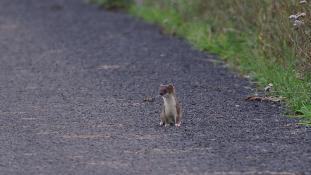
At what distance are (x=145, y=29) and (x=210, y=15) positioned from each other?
194 centimetres

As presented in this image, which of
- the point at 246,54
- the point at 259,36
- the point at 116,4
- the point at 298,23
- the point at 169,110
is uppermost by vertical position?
the point at 298,23

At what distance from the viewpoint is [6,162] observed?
→ 21.5 feet

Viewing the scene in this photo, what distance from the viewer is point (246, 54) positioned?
37.3 ft

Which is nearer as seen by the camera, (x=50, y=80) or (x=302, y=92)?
(x=302, y=92)

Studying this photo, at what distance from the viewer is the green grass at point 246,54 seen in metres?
8.77

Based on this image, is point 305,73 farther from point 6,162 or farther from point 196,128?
point 6,162

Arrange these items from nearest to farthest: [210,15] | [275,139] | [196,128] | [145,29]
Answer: [275,139] < [196,128] < [210,15] < [145,29]

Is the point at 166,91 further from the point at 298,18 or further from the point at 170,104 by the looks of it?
the point at 298,18

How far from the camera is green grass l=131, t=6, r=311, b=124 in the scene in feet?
28.8

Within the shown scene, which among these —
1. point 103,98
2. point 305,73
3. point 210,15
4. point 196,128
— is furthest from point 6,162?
point 210,15

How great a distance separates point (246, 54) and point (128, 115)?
327 cm

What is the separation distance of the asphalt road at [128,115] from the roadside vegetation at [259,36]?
0.21 meters

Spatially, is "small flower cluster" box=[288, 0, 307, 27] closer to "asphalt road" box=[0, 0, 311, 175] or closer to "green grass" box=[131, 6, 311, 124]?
"green grass" box=[131, 6, 311, 124]

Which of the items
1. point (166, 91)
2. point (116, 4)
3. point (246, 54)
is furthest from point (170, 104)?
point (116, 4)
